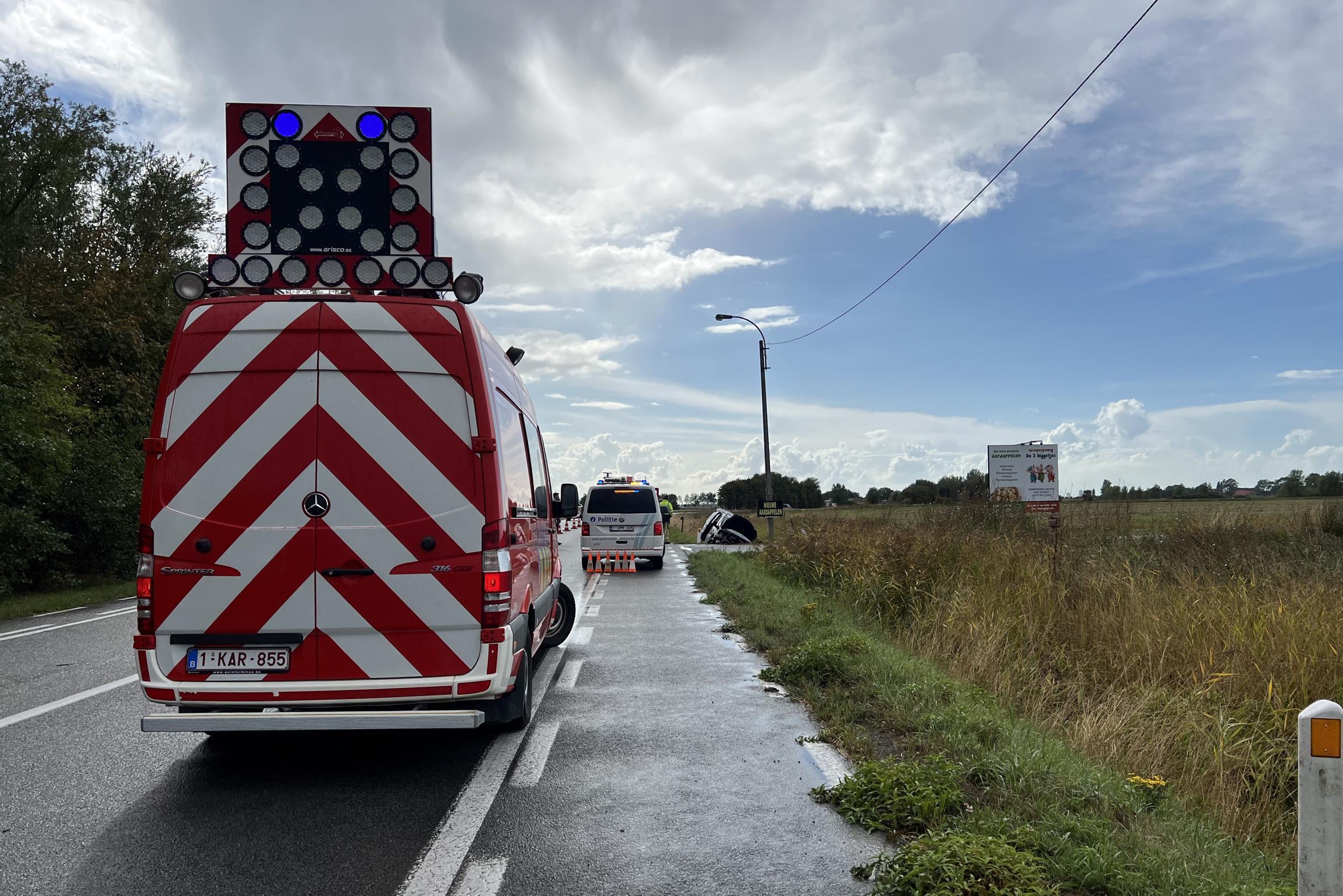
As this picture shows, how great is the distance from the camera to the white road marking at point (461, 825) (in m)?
3.83

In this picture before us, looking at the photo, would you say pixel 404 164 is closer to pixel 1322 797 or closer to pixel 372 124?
pixel 372 124

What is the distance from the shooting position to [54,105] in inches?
1117

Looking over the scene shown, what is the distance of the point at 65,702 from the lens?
7465 mm

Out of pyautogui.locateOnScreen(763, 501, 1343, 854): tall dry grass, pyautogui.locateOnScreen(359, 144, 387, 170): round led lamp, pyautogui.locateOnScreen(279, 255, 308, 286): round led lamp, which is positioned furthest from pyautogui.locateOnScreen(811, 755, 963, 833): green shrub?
pyautogui.locateOnScreen(359, 144, 387, 170): round led lamp

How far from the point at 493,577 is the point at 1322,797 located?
144 inches

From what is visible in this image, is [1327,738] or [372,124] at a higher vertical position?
[372,124]

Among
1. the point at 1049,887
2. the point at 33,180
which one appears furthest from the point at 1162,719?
the point at 33,180

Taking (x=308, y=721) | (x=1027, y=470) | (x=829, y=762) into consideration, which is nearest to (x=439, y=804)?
(x=308, y=721)

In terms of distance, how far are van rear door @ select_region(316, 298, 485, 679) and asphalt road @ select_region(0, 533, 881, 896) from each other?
0.77 meters

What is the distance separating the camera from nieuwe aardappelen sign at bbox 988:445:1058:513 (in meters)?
18.6

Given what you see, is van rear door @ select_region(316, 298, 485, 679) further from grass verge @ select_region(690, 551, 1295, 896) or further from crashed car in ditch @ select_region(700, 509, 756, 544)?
crashed car in ditch @ select_region(700, 509, 756, 544)

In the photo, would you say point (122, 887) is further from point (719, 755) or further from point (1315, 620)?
point (1315, 620)

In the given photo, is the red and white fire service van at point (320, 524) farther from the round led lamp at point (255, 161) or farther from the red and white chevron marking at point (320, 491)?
the round led lamp at point (255, 161)

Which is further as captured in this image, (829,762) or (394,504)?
(829,762)
